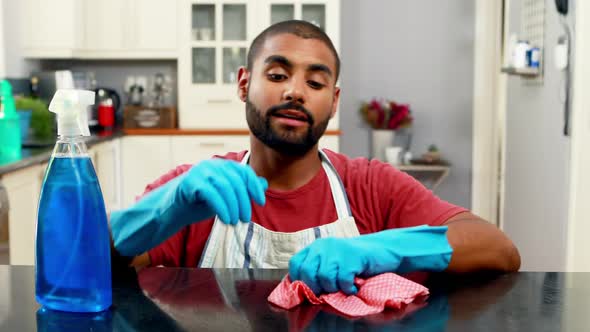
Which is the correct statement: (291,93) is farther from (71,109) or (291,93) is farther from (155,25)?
(155,25)

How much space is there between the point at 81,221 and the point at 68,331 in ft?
0.42

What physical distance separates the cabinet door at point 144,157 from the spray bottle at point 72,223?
3713mm

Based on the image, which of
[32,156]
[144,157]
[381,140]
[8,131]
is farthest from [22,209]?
[381,140]

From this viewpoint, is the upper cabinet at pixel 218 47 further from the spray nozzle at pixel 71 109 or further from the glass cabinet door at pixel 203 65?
the spray nozzle at pixel 71 109

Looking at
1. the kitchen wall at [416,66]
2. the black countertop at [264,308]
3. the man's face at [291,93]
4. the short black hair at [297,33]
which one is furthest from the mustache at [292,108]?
the kitchen wall at [416,66]

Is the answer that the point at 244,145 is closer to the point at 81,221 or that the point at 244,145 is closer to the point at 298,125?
the point at 298,125

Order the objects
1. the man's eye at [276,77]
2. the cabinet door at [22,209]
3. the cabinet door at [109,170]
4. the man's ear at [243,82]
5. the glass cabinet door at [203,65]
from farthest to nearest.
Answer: the glass cabinet door at [203,65] → the cabinet door at [109,170] → the cabinet door at [22,209] → the man's ear at [243,82] → the man's eye at [276,77]

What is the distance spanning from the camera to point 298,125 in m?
1.44

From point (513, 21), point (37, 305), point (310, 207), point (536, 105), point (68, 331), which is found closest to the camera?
point (68, 331)

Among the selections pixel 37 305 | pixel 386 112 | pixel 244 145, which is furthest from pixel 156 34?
pixel 37 305

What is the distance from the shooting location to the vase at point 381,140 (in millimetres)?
4844

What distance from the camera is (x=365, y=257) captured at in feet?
3.34

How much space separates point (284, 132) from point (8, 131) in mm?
1972

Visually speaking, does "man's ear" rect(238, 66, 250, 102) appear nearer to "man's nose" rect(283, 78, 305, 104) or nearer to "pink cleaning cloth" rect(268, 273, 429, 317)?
"man's nose" rect(283, 78, 305, 104)
